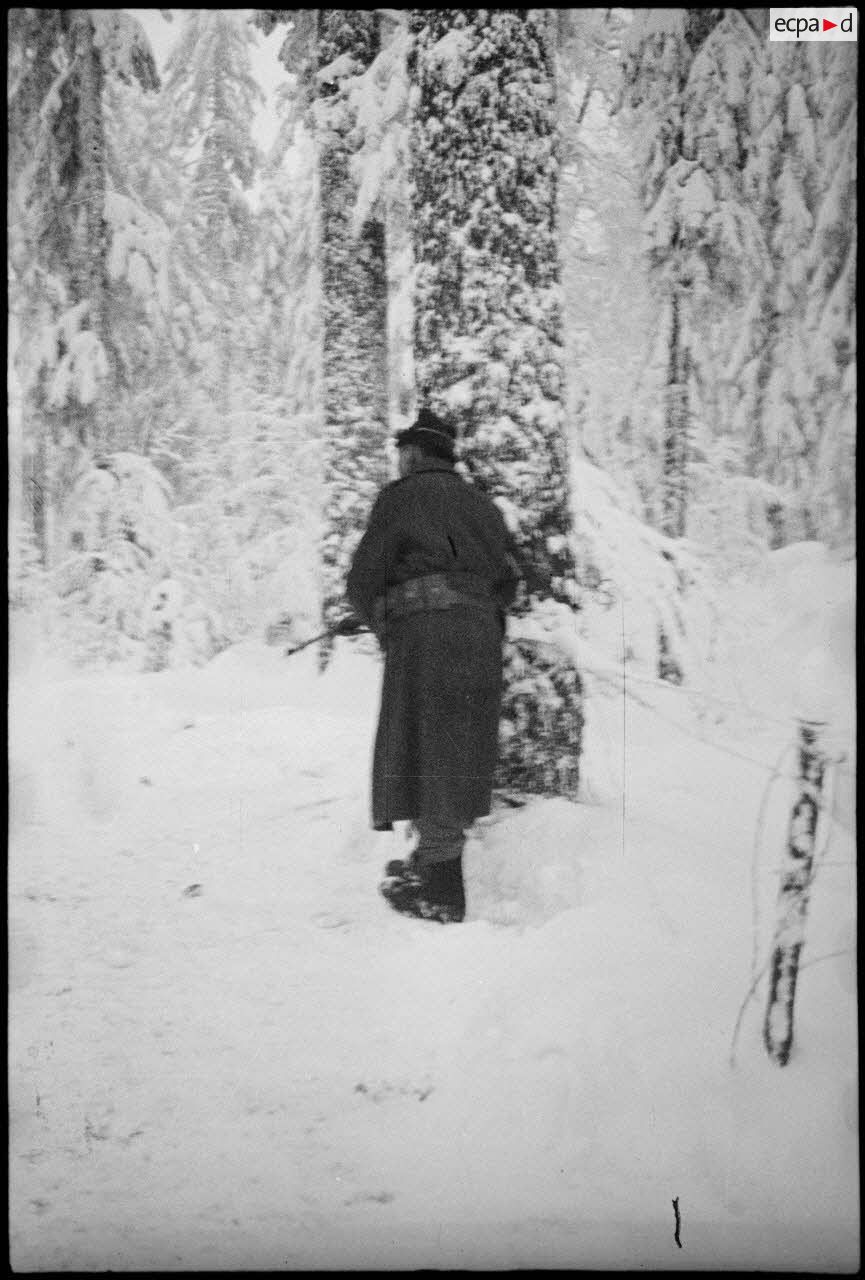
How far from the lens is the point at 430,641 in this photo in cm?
248

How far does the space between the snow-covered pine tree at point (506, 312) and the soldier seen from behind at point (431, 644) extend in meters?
0.12

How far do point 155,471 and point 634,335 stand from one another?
5.36 ft

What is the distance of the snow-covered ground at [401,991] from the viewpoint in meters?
2.41

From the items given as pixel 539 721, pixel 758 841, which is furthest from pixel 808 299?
pixel 758 841

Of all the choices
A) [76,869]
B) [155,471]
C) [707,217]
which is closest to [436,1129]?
[76,869]

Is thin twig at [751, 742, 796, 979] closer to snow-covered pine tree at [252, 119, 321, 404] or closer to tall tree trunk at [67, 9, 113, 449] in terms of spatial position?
snow-covered pine tree at [252, 119, 321, 404]

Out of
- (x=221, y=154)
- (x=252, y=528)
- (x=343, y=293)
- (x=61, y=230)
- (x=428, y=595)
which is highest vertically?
(x=221, y=154)

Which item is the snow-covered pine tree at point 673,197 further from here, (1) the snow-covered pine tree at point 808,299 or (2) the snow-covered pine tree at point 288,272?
(2) the snow-covered pine tree at point 288,272

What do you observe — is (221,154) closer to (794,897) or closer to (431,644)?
(431,644)

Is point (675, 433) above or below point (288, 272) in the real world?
below

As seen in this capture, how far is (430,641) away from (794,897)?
1450 mm

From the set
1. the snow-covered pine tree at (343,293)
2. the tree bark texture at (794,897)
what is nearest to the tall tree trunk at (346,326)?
the snow-covered pine tree at (343,293)

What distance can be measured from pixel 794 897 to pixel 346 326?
7.86 feet

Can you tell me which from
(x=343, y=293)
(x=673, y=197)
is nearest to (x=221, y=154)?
(x=343, y=293)
